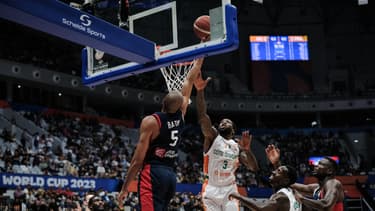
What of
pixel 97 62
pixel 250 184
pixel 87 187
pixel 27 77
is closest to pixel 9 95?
pixel 27 77

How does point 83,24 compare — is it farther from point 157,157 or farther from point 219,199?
point 219,199

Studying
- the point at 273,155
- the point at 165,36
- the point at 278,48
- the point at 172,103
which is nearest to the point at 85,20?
the point at 165,36

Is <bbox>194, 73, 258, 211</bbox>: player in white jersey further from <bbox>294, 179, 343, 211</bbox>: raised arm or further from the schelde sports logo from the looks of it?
the schelde sports logo

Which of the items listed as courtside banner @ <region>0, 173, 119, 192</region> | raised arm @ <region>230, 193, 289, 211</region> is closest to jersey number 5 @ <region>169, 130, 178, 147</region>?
raised arm @ <region>230, 193, 289, 211</region>

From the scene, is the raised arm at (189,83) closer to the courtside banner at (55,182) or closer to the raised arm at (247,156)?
the raised arm at (247,156)

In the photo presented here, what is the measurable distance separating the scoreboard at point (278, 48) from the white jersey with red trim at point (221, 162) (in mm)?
24247

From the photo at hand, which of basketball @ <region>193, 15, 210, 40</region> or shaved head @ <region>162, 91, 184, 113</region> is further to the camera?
basketball @ <region>193, 15, 210, 40</region>

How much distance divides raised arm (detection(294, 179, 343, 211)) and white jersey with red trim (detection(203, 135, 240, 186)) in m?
1.25

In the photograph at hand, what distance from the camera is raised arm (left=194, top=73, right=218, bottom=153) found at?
5953mm

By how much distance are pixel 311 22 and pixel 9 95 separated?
64.6 ft

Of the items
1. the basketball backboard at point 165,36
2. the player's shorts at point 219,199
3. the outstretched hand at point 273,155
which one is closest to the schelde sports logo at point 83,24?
the basketball backboard at point 165,36

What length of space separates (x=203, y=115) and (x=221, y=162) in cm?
64

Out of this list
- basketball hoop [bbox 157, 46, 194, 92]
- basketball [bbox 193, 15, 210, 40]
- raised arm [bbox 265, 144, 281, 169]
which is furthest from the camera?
basketball hoop [bbox 157, 46, 194, 92]

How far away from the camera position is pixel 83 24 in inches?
234
